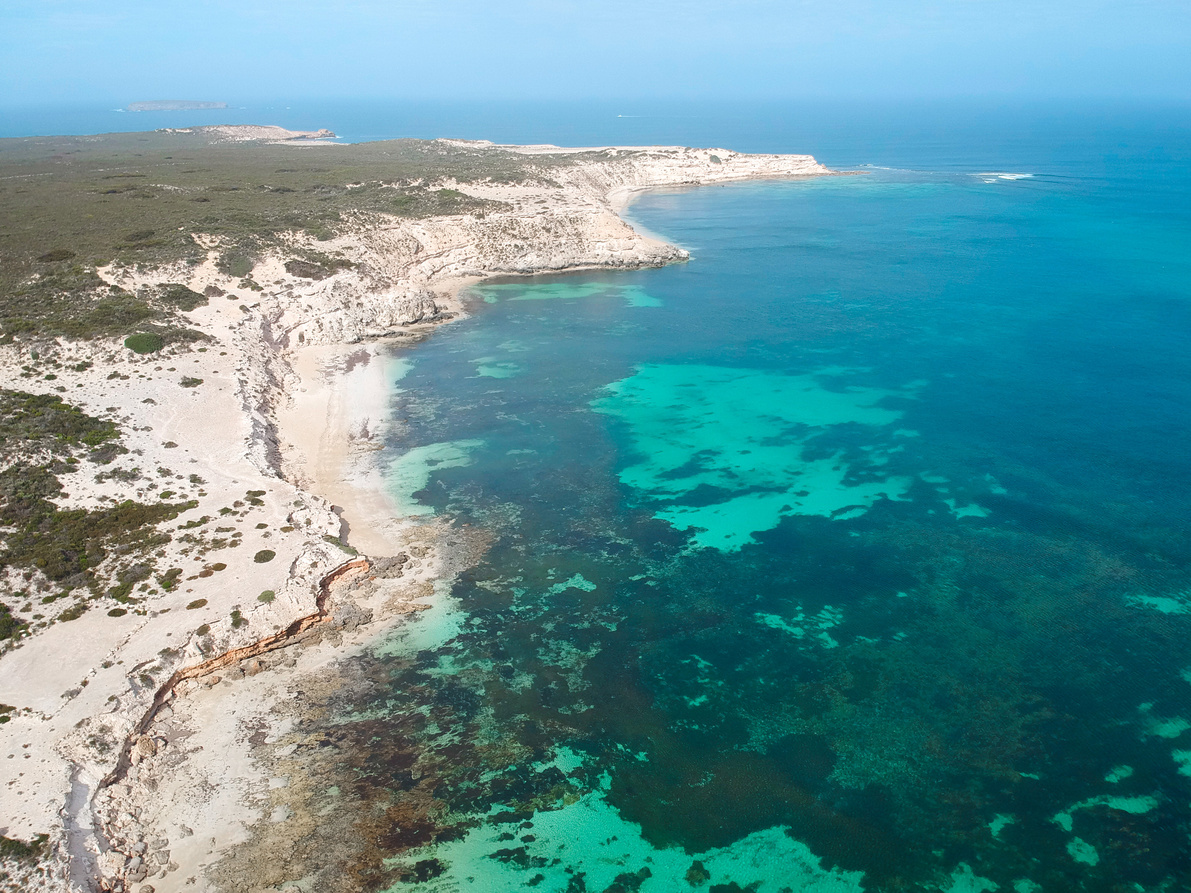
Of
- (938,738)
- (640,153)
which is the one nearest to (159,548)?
(938,738)

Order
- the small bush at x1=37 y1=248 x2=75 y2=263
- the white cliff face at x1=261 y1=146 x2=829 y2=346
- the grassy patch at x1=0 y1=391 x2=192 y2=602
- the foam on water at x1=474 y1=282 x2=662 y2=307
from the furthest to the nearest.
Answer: the foam on water at x1=474 y1=282 x2=662 y2=307 < the white cliff face at x1=261 y1=146 x2=829 y2=346 < the small bush at x1=37 y1=248 x2=75 y2=263 < the grassy patch at x1=0 y1=391 x2=192 y2=602

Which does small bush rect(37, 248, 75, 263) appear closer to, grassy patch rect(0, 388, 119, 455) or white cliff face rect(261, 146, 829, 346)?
white cliff face rect(261, 146, 829, 346)

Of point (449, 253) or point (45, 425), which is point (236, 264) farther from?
point (45, 425)

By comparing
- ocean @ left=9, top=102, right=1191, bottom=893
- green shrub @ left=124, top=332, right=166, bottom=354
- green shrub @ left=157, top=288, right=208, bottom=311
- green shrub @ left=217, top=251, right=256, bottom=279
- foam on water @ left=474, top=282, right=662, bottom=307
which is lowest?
ocean @ left=9, top=102, right=1191, bottom=893

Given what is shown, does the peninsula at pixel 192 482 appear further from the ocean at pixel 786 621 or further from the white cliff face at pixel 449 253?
the ocean at pixel 786 621

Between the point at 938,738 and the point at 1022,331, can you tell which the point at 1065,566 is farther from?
the point at 1022,331

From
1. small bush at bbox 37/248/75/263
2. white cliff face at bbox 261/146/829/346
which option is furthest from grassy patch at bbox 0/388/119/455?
small bush at bbox 37/248/75/263

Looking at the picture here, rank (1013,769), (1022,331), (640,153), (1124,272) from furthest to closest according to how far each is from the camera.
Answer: (640,153) → (1124,272) → (1022,331) → (1013,769)
